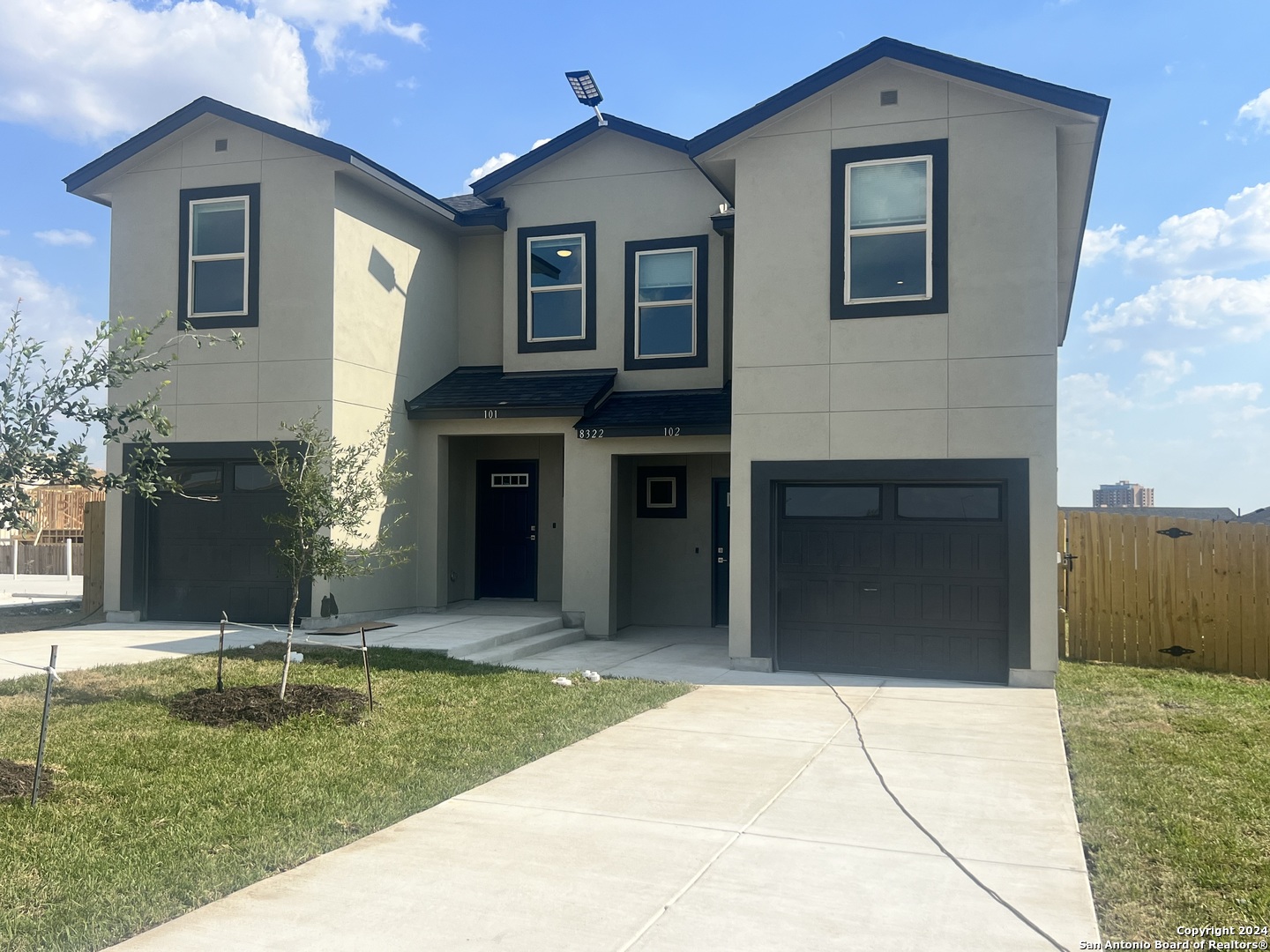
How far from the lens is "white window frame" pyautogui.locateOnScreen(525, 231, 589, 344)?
51.2 feet

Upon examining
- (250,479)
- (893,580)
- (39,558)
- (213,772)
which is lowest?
(213,772)

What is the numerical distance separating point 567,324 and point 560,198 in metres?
1.99

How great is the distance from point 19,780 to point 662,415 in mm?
9334

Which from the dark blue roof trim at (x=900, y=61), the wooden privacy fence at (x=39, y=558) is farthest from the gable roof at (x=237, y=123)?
the wooden privacy fence at (x=39, y=558)

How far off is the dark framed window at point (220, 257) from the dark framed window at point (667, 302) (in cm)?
543

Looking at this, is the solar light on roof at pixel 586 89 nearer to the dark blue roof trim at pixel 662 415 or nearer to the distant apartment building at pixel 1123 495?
the dark blue roof trim at pixel 662 415

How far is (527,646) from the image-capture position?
12.8 metres

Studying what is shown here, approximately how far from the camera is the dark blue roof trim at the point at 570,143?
15.0m

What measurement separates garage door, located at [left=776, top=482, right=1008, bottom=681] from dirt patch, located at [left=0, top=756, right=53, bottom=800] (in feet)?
25.3

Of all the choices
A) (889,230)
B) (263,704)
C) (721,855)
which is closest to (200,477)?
(263,704)

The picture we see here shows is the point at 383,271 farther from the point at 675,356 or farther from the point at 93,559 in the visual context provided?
the point at 93,559

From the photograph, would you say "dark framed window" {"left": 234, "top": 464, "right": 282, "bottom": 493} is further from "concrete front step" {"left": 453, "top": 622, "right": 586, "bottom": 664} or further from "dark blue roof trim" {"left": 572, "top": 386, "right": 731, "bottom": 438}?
"dark blue roof trim" {"left": 572, "top": 386, "right": 731, "bottom": 438}

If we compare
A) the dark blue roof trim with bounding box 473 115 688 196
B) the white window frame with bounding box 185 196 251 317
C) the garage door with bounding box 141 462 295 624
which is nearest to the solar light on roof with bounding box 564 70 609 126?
the dark blue roof trim with bounding box 473 115 688 196

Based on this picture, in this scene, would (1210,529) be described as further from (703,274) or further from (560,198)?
(560,198)
